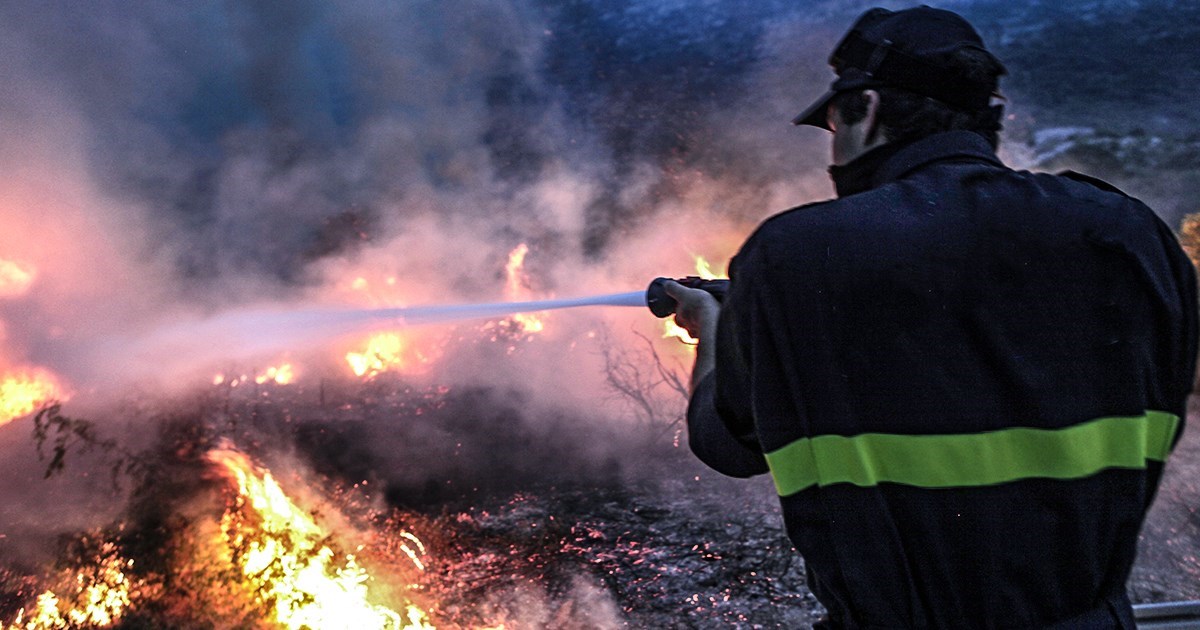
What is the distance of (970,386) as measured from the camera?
1085 millimetres

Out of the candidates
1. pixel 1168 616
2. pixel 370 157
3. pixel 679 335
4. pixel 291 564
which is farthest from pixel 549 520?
pixel 370 157

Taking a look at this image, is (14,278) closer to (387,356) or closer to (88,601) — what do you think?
(387,356)

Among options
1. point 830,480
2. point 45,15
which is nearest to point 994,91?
point 830,480

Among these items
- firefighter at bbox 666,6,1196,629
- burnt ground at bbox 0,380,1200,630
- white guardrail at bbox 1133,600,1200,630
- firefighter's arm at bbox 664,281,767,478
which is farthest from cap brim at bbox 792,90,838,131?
burnt ground at bbox 0,380,1200,630

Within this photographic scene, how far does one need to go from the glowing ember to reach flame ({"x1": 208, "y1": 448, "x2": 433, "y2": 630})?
2.67m

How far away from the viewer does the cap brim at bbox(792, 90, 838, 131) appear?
1476 millimetres

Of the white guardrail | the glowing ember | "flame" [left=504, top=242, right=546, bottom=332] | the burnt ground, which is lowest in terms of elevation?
"flame" [left=504, top=242, right=546, bottom=332]

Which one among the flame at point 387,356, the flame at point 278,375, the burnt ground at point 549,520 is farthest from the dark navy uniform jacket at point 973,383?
the flame at point 278,375

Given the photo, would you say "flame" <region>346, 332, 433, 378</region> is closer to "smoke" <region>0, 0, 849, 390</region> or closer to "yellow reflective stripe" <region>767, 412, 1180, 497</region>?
"smoke" <region>0, 0, 849, 390</region>

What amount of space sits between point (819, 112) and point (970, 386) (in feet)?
2.37

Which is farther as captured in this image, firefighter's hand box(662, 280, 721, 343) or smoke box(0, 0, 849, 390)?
smoke box(0, 0, 849, 390)

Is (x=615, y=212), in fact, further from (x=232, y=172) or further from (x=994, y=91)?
(x=994, y=91)

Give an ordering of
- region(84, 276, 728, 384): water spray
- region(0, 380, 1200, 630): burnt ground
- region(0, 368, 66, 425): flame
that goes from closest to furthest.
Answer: region(0, 380, 1200, 630): burnt ground → region(0, 368, 66, 425): flame → region(84, 276, 728, 384): water spray

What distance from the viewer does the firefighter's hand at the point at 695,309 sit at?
1.57 m
